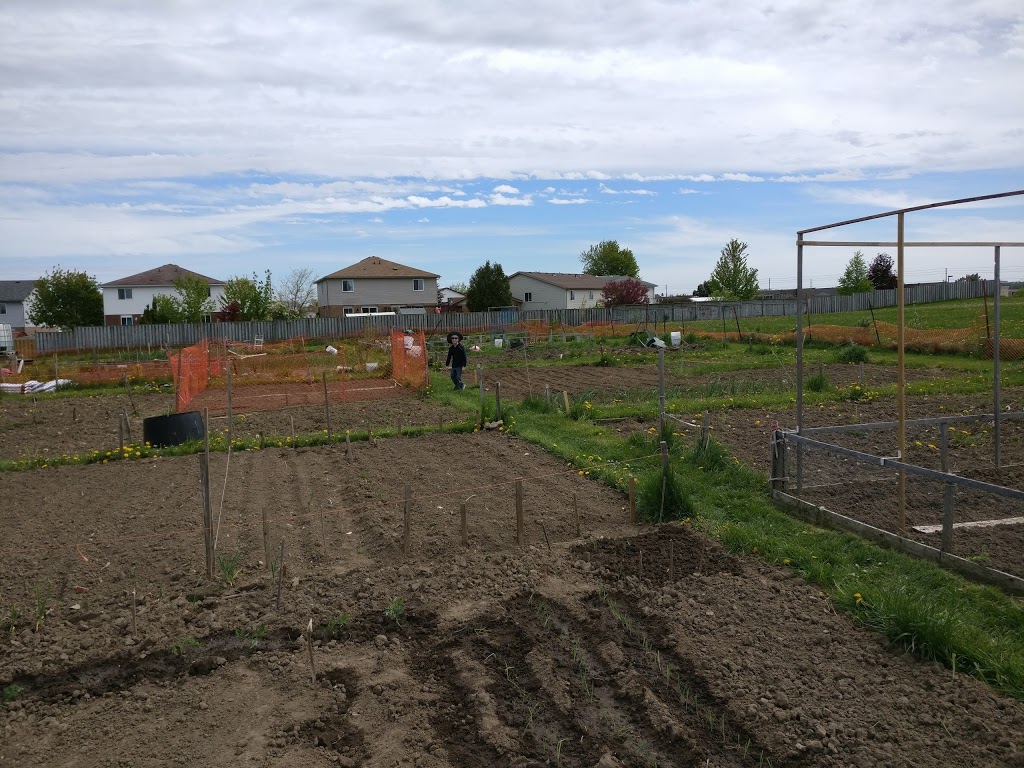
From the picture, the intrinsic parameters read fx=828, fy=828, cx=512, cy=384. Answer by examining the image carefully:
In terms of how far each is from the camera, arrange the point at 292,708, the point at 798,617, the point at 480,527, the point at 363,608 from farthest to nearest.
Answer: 1. the point at 480,527
2. the point at 363,608
3. the point at 798,617
4. the point at 292,708

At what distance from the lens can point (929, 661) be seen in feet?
18.2

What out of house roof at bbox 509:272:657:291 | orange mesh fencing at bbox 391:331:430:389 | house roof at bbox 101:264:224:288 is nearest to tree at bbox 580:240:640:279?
house roof at bbox 509:272:657:291

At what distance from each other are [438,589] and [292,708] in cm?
203

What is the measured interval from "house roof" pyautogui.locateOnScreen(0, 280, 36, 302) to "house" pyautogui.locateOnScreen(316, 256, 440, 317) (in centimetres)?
2708

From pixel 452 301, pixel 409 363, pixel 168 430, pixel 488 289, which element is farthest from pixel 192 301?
pixel 168 430

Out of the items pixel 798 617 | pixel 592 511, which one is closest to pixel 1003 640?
pixel 798 617

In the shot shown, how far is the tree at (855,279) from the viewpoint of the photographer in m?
57.2

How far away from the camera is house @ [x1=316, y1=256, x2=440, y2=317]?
2677 inches

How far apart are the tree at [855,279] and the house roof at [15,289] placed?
66.7 metres

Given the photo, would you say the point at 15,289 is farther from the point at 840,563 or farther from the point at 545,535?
the point at 840,563

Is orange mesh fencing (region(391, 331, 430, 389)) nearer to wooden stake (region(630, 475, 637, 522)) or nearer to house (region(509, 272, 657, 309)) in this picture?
wooden stake (region(630, 475, 637, 522))

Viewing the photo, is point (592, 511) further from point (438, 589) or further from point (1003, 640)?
point (1003, 640)

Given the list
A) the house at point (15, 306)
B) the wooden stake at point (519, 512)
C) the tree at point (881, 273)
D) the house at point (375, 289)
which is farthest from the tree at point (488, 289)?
the wooden stake at point (519, 512)

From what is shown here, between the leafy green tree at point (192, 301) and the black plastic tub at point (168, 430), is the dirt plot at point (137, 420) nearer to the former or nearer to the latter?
the black plastic tub at point (168, 430)
